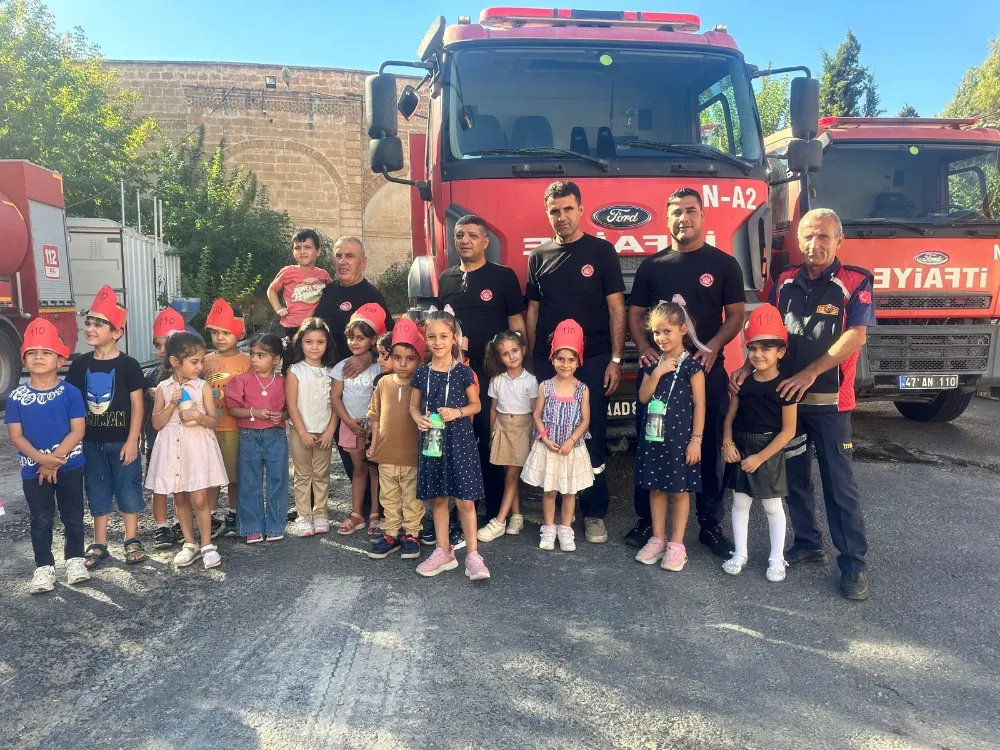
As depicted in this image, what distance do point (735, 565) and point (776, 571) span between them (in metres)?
0.21

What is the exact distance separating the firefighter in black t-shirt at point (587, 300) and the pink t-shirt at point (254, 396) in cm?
161

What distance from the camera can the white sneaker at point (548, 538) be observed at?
164 inches

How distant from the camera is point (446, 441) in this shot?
152 inches

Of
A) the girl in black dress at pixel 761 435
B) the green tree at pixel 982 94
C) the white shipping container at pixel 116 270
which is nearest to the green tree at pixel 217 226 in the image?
the white shipping container at pixel 116 270

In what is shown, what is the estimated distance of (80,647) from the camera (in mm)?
3023

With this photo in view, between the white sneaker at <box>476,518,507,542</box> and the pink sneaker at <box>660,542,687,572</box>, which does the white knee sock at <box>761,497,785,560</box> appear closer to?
the pink sneaker at <box>660,542,687,572</box>

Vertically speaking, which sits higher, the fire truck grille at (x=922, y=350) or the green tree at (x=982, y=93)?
the green tree at (x=982, y=93)

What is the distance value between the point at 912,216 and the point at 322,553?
6391mm

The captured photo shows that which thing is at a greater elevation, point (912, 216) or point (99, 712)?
point (912, 216)

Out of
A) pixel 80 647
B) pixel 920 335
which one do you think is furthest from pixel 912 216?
pixel 80 647

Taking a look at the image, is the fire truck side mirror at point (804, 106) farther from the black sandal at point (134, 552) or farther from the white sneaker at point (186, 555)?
the black sandal at point (134, 552)

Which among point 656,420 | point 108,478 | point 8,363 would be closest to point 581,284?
point 656,420

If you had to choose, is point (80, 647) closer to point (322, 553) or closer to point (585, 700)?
point (322, 553)

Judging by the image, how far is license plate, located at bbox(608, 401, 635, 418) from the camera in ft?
15.3
